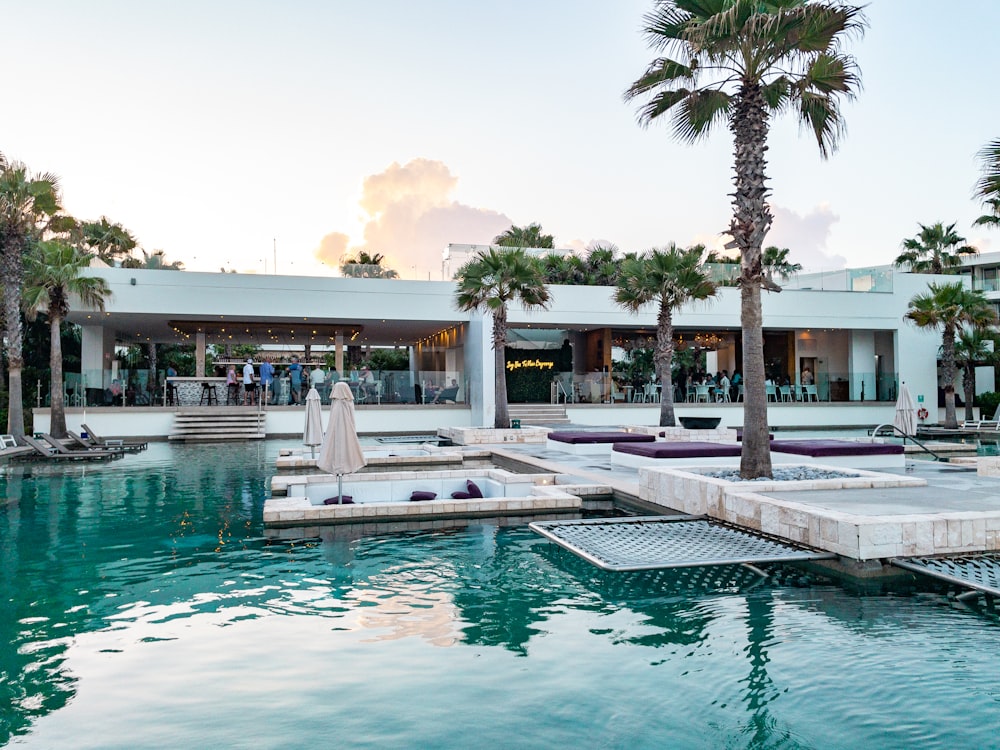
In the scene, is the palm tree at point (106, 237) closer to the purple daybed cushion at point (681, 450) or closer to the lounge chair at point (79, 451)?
the lounge chair at point (79, 451)

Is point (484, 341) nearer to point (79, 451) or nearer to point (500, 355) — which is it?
point (500, 355)

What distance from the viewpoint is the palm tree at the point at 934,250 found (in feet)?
139

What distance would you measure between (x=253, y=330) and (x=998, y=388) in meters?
34.3

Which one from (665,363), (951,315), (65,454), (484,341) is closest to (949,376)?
(951,315)

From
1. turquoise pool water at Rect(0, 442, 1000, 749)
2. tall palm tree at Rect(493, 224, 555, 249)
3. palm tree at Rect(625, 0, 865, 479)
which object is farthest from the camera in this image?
tall palm tree at Rect(493, 224, 555, 249)

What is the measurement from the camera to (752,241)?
32.1 feet

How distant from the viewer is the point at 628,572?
679 centimetres

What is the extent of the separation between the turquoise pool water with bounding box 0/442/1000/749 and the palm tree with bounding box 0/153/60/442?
1495 cm

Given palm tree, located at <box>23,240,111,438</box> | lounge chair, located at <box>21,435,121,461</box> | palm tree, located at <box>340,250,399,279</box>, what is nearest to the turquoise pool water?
lounge chair, located at <box>21,435,121,461</box>

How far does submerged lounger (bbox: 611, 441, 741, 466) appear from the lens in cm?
1302

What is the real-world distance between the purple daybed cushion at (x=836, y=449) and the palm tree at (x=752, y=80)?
12.5 feet

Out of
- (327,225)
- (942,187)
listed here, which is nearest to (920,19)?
(942,187)

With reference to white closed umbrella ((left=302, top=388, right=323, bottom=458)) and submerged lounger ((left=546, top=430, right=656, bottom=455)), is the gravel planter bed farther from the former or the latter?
white closed umbrella ((left=302, top=388, right=323, bottom=458))

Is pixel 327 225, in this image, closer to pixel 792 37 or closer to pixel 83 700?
pixel 792 37
